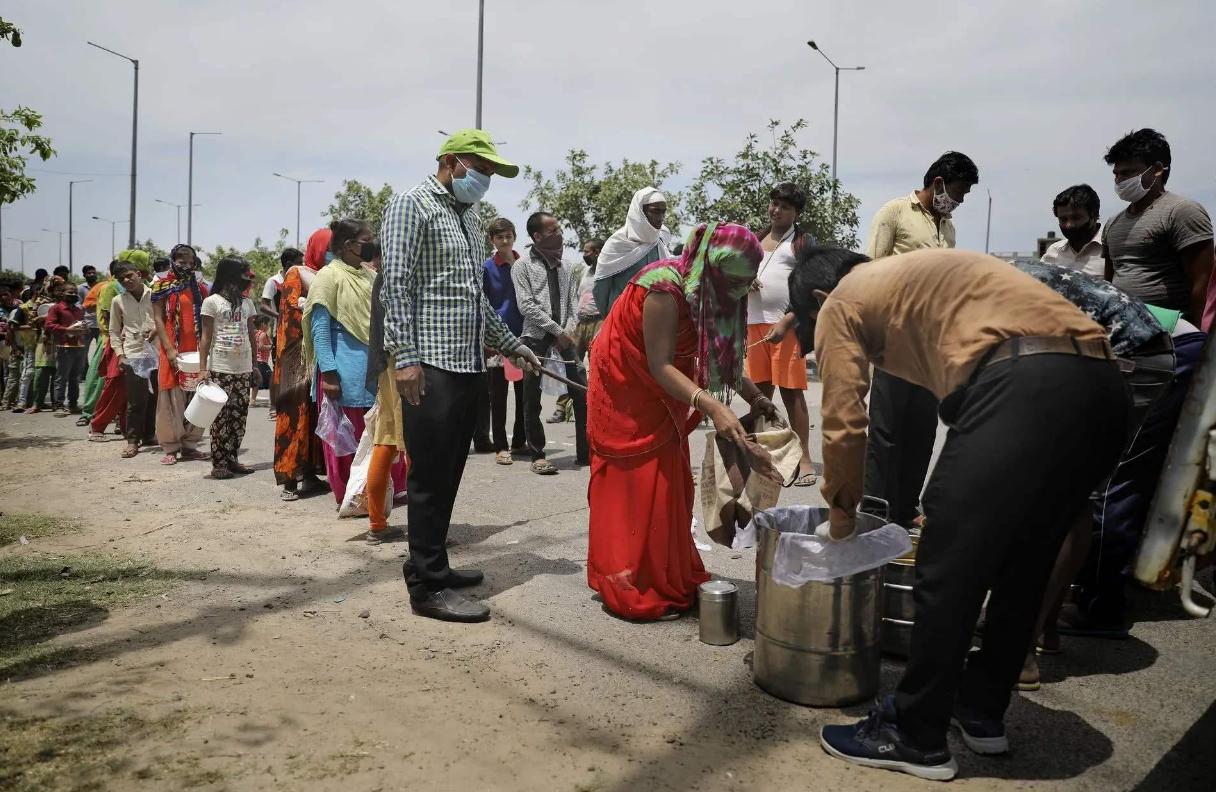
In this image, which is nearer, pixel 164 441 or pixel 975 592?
pixel 975 592

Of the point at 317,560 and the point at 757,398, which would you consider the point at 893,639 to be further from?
the point at 317,560

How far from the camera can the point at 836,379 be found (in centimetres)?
259

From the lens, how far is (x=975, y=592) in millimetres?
2537

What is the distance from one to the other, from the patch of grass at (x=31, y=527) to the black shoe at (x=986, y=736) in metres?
5.29

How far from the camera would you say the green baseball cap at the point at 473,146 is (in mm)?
4102

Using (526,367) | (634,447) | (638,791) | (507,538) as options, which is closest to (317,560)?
(507,538)

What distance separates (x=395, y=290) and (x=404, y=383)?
412 millimetres

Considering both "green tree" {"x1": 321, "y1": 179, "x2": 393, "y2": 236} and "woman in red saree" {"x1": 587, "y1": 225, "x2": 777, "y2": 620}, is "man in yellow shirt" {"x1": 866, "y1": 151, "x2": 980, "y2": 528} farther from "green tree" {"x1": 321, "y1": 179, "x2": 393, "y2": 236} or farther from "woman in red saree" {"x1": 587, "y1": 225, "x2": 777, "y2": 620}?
"green tree" {"x1": 321, "y1": 179, "x2": 393, "y2": 236}

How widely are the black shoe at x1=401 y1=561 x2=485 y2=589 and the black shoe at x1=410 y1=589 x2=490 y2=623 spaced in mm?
64

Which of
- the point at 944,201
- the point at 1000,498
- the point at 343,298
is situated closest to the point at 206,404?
the point at 343,298

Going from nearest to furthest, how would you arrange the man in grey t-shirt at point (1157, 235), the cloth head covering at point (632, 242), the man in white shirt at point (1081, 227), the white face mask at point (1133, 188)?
1. the man in grey t-shirt at point (1157, 235)
2. the white face mask at point (1133, 188)
3. the man in white shirt at point (1081, 227)
4. the cloth head covering at point (632, 242)

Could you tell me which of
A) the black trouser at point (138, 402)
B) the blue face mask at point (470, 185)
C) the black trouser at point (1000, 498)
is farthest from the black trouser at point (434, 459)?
the black trouser at point (138, 402)

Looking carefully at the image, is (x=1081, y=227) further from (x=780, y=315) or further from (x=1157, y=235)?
(x=780, y=315)

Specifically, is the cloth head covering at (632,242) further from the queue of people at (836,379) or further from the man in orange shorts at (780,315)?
the man in orange shorts at (780,315)
